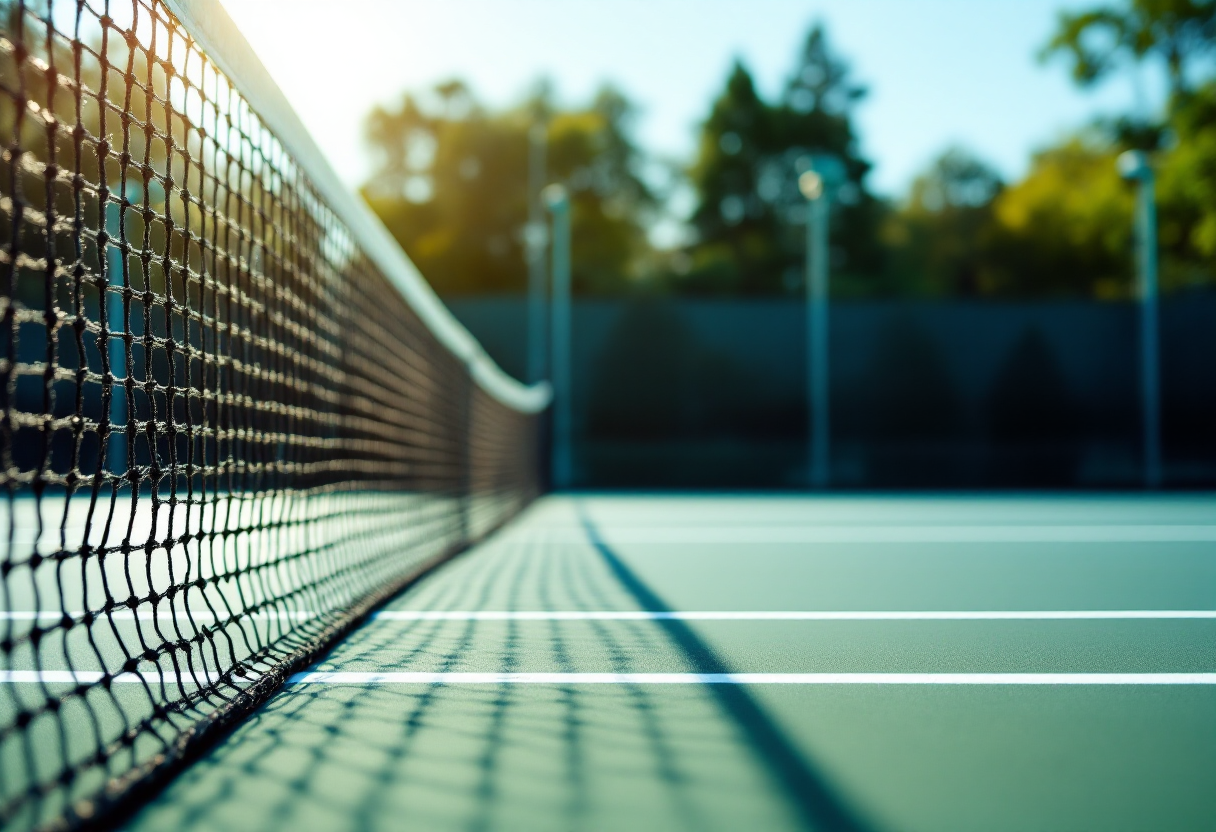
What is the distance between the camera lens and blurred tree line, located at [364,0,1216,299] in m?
34.0

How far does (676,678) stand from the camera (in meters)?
2.59

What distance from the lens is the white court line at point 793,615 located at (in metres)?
3.51

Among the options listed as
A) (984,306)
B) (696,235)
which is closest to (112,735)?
(984,306)

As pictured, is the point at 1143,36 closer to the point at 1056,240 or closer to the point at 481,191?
the point at 1056,240

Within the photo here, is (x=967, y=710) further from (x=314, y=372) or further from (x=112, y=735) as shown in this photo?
(x=314, y=372)

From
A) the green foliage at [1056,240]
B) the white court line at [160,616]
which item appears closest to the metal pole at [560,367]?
the white court line at [160,616]

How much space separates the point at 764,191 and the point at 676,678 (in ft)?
115

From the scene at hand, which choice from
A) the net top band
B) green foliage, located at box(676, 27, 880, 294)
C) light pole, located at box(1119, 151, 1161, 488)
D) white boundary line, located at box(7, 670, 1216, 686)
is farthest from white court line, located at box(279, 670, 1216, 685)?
green foliage, located at box(676, 27, 880, 294)

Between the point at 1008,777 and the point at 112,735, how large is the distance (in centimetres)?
165

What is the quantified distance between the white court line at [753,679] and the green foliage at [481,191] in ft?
101

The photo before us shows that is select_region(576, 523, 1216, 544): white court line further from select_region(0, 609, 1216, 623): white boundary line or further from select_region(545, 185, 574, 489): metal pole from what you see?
select_region(545, 185, 574, 489): metal pole

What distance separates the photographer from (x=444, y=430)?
716cm

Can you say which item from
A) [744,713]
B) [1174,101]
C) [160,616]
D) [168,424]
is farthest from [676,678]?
[1174,101]

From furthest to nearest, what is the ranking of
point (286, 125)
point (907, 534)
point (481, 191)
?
point (481, 191) → point (907, 534) → point (286, 125)
